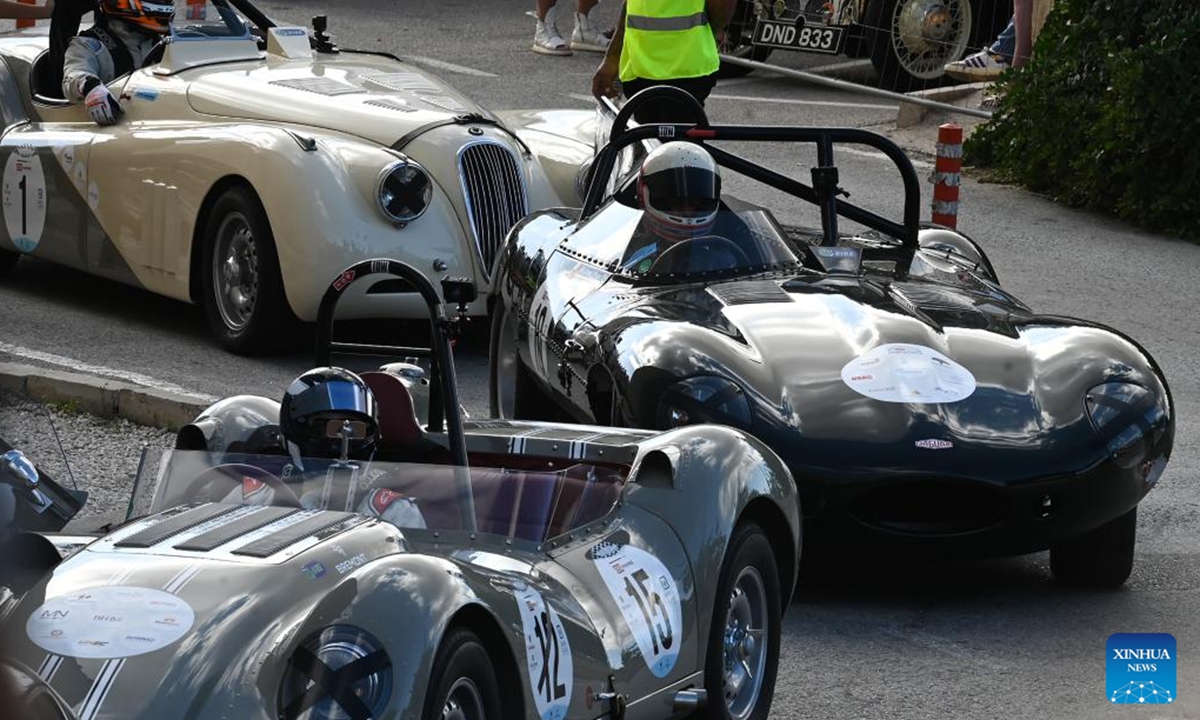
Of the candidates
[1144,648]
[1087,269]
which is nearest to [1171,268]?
[1087,269]

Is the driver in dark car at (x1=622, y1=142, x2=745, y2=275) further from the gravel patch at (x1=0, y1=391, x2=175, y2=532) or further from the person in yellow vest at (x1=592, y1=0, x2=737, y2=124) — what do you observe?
the person in yellow vest at (x1=592, y1=0, x2=737, y2=124)

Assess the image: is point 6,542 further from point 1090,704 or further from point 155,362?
point 155,362

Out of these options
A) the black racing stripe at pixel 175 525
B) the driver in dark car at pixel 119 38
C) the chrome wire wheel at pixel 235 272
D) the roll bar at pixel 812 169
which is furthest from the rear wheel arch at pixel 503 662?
the driver in dark car at pixel 119 38

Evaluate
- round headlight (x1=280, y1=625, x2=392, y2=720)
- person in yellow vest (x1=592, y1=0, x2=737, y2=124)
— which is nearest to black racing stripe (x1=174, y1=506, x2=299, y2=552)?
round headlight (x1=280, y1=625, x2=392, y2=720)

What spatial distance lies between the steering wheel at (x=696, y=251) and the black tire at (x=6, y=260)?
4.87m

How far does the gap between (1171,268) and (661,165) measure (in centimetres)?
534

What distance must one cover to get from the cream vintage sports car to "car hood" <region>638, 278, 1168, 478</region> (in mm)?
2562

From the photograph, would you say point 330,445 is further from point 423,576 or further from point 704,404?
point 704,404

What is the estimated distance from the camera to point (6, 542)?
13.4 ft

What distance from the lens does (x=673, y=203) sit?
26.1 ft

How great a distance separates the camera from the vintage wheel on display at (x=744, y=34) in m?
17.6

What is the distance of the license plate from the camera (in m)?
17.3

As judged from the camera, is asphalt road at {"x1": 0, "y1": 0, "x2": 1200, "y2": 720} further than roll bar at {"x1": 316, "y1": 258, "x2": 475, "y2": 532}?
Yes

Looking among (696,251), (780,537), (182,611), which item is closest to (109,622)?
(182,611)
